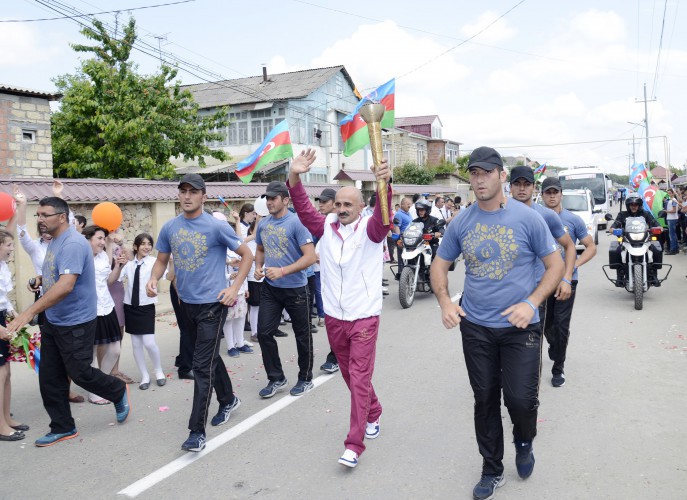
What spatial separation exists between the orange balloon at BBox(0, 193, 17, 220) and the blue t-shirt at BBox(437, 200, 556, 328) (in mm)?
3897

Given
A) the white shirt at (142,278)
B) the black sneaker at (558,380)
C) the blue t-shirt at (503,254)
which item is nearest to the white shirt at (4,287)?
the white shirt at (142,278)

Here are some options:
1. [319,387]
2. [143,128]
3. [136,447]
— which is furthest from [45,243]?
[143,128]

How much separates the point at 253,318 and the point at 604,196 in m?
24.6

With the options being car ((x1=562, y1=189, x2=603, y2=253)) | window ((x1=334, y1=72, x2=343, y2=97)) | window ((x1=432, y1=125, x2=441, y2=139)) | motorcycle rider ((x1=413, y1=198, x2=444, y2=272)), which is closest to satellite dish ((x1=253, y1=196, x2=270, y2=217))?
motorcycle rider ((x1=413, y1=198, x2=444, y2=272))

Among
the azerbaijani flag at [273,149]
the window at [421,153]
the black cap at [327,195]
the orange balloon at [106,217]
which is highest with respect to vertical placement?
the window at [421,153]

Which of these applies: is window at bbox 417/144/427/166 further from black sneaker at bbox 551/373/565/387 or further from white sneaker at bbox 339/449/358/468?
white sneaker at bbox 339/449/358/468

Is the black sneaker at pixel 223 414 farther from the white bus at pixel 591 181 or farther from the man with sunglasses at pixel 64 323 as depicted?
the white bus at pixel 591 181

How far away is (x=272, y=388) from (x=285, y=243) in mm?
1358

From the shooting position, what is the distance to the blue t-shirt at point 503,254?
3.52 m

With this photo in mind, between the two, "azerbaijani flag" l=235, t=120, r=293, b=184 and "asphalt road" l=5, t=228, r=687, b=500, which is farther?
"azerbaijani flag" l=235, t=120, r=293, b=184

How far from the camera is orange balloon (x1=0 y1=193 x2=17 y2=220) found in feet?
17.0

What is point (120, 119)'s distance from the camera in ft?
72.0

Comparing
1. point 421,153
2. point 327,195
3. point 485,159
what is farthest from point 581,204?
point 421,153

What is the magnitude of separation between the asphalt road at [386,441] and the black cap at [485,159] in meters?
1.94
